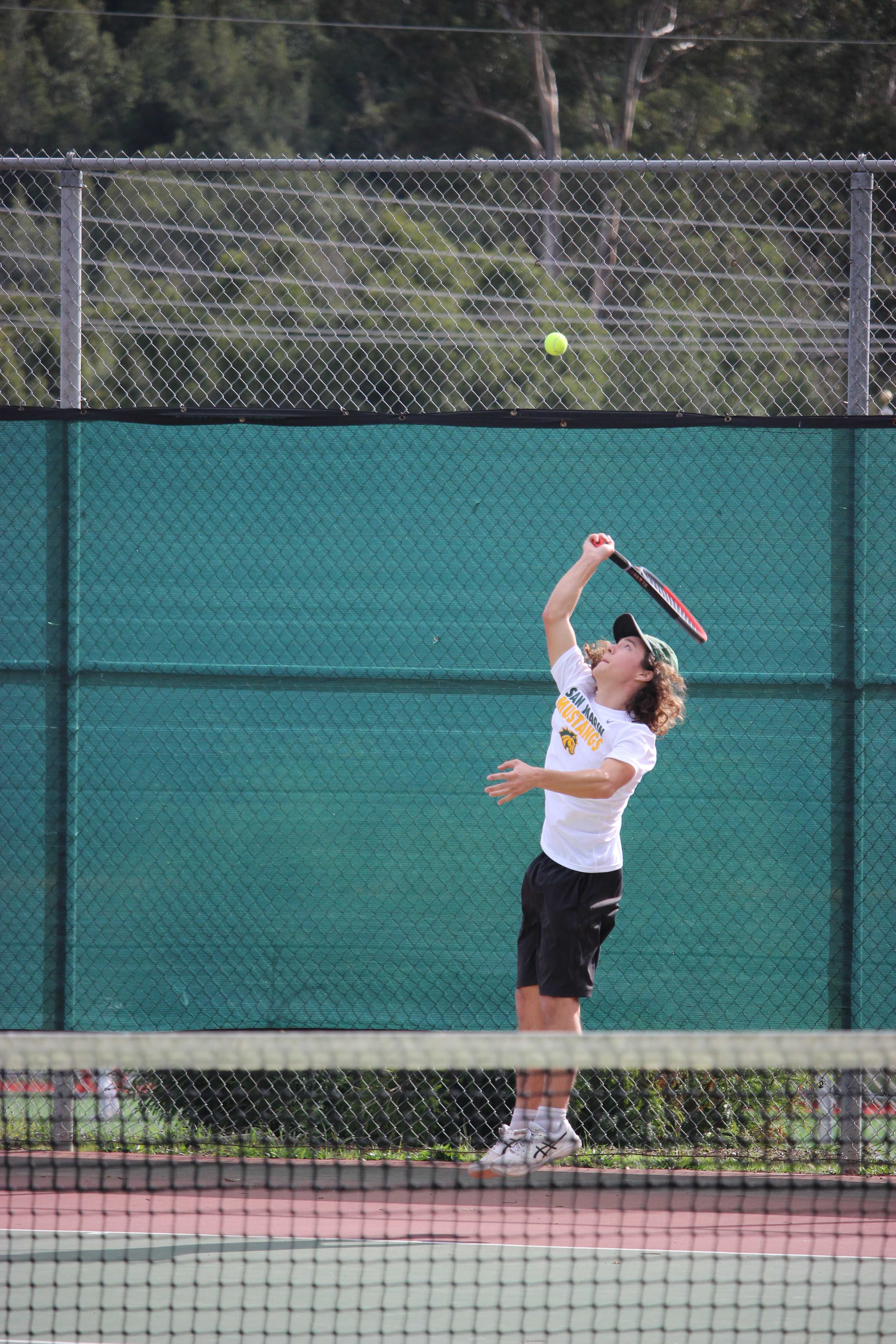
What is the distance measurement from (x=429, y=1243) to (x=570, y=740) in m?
1.50

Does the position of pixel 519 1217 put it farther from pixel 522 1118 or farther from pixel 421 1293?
pixel 421 1293

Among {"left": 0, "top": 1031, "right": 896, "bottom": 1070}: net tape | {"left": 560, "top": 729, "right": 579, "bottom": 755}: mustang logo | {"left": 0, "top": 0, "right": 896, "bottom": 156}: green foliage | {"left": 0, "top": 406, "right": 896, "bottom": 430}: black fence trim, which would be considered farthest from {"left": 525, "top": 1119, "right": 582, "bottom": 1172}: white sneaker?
{"left": 0, "top": 0, "right": 896, "bottom": 156}: green foliage

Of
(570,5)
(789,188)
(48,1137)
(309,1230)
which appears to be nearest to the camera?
(309,1230)

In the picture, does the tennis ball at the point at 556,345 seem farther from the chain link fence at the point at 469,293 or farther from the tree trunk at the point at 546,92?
the tree trunk at the point at 546,92

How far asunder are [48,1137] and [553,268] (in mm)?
14820

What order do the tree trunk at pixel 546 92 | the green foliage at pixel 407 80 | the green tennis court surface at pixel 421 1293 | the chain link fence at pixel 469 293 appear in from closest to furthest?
1. the green tennis court surface at pixel 421 1293
2. the chain link fence at pixel 469 293
3. the green foliage at pixel 407 80
4. the tree trunk at pixel 546 92

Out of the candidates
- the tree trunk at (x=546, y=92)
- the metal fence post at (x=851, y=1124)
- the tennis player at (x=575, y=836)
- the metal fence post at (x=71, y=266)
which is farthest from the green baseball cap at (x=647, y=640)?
the tree trunk at (x=546, y=92)

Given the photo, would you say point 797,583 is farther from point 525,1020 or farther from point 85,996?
point 85,996

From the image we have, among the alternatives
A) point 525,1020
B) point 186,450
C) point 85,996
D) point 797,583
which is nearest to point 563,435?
point 797,583

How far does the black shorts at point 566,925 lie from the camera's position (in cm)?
410

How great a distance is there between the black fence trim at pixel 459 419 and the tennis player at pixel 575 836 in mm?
609

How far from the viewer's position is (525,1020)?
4238 mm

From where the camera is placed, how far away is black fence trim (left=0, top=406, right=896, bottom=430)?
185 inches

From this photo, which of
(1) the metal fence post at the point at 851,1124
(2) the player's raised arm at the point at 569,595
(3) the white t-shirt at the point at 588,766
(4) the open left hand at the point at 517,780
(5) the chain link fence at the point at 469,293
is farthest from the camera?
(5) the chain link fence at the point at 469,293
